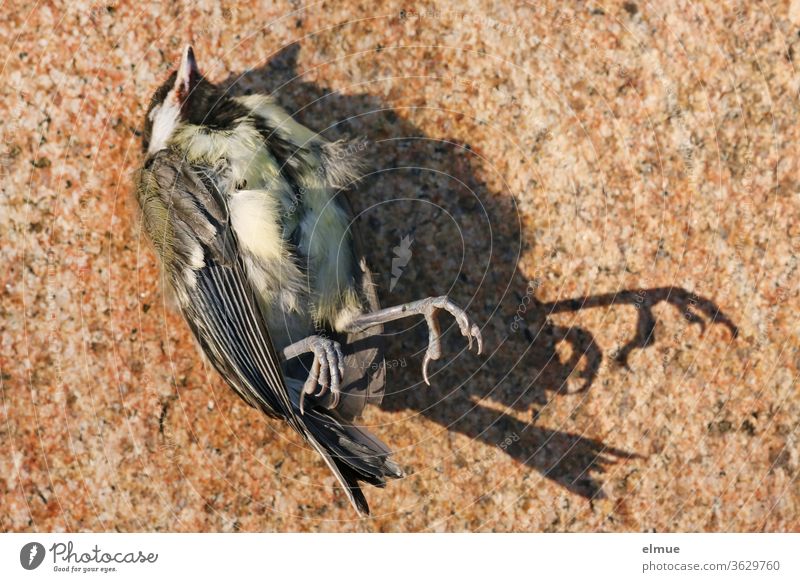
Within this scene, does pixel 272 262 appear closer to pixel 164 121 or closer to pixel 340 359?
pixel 340 359

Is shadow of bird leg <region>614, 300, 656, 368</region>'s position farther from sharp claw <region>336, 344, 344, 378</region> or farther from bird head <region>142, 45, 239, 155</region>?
bird head <region>142, 45, 239, 155</region>

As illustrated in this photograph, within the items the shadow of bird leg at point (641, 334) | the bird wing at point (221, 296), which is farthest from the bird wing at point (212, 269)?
the shadow of bird leg at point (641, 334)

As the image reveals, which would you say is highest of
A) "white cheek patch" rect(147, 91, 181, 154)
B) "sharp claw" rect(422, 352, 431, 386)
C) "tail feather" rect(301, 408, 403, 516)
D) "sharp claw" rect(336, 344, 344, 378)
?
"white cheek patch" rect(147, 91, 181, 154)

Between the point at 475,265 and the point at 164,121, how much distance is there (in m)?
1.10

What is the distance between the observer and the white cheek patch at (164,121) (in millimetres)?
2291

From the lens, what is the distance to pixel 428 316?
237 centimetres

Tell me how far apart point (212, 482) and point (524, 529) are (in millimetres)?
1086

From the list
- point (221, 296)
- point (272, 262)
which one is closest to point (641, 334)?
point (272, 262)

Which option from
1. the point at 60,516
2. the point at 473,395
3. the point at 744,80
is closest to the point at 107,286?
the point at 60,516

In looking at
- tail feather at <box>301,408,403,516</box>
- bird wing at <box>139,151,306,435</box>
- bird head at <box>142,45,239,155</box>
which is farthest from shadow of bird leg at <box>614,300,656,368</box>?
bird head at <box>142,45,239,155</box>

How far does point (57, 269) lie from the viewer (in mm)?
2572

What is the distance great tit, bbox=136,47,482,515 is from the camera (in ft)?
7.12

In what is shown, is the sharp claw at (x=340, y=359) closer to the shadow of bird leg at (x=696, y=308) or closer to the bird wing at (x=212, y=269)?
the bird wing at (x=212, y=269)

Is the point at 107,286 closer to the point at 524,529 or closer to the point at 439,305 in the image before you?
the point at 439,305
